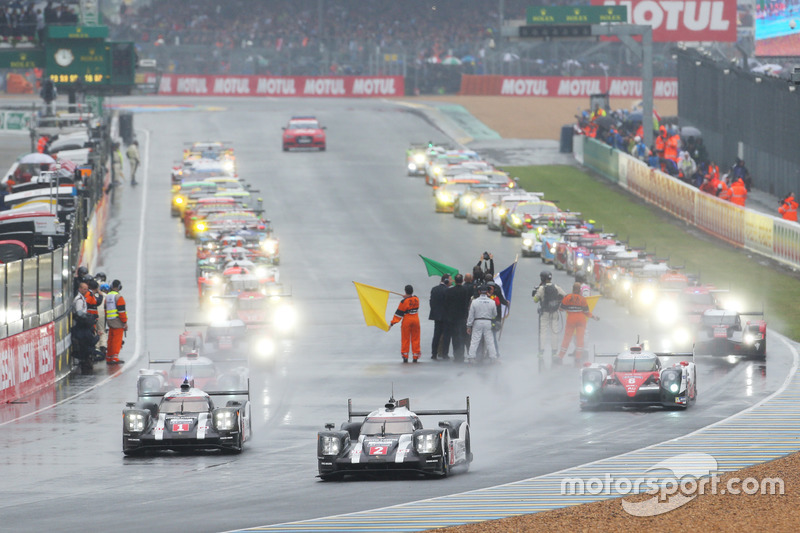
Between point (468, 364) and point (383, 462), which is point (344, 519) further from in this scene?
point (468, 364)

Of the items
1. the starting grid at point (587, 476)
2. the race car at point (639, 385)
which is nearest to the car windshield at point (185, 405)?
the starting grid at point (587, 476)

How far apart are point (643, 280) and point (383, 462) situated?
1788 centimetres

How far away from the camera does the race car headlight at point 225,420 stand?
22.5 m

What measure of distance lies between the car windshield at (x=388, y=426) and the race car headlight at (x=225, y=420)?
241 cm

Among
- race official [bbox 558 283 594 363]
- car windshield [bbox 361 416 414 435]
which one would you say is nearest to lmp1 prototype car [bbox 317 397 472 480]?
car windshield [bbox 361 416 414 435]

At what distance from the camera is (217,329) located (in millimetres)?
30266

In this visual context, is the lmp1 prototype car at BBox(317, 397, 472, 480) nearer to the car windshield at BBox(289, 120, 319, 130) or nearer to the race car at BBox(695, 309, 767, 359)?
the race car at BBox(695, 309, 767, 359)

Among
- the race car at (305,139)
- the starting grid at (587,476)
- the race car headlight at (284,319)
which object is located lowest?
the race car headlight at (284,319)

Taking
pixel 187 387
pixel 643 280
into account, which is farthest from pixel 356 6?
pixel 187 387

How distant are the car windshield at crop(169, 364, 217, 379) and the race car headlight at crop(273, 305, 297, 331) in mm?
9082

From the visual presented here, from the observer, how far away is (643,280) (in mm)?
37062

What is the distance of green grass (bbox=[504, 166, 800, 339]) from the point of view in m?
39.1
